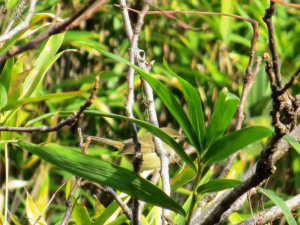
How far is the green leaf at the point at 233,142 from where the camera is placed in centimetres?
94

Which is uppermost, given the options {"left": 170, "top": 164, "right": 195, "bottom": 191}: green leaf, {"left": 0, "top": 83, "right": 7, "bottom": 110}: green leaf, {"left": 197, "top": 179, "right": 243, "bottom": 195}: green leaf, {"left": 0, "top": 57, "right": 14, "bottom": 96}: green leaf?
{"left": 0, "top": 57, "right": 14, "bottom": 96}: green leaf

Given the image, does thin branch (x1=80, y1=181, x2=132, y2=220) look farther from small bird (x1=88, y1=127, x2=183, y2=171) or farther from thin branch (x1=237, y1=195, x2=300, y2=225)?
small bird (x1=88, y1=127, x2=183, y2=171)

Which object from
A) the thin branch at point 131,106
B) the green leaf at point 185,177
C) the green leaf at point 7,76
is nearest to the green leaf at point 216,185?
the thin branch at point 131,106

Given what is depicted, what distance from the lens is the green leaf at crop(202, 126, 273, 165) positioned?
37.1 inches

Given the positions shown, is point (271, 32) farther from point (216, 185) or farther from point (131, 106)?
point (131, 106)

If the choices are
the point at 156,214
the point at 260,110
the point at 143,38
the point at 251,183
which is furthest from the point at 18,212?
the point at 251,183

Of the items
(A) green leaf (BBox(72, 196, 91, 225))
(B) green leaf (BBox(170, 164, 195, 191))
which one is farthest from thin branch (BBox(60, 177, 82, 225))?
(B) green leaf (BBox(170, 164, 195, 191))

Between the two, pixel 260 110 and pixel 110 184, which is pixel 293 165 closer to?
pixel 260 110

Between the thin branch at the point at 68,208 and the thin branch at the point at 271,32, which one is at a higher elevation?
the thin branch at the point at 271,32

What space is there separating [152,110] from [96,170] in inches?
16.7

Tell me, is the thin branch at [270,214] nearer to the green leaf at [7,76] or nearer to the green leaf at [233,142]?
the green leaf at [233,142]

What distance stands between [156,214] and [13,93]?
597mm

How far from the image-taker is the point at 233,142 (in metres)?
0.99

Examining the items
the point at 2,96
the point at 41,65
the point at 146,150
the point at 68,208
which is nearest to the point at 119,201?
the point at 68,208
